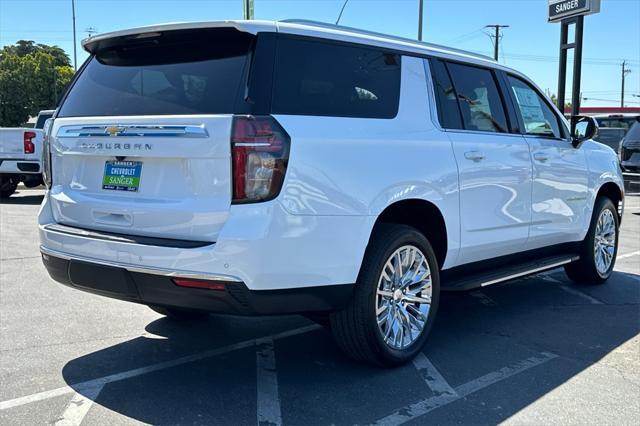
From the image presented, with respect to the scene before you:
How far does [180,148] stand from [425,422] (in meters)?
1.94

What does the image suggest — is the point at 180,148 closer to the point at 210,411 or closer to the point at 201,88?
the point at 201,88

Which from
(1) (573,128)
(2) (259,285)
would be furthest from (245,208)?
(1) (573,128)

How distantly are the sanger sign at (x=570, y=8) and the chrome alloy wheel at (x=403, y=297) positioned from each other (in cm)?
1211

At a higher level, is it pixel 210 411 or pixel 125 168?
pixel 125 168

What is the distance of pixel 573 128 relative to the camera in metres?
6.12

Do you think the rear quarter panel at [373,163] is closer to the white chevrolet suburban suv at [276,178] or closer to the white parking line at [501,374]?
the white chevrolet suburban suv at [276,178]

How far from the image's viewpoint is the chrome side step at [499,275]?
15.1 ft

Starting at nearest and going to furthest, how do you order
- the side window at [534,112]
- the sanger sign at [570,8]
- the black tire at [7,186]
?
1. the side window at [534,112]
2. the sanger sign at [570,8]
3. the black tire at [7,186]

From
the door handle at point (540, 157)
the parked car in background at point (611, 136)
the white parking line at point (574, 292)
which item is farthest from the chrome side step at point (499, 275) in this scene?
the parked car in background at point (611, 136)

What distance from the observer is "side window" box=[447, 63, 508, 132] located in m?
4.73

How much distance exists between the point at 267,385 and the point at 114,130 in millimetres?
1734

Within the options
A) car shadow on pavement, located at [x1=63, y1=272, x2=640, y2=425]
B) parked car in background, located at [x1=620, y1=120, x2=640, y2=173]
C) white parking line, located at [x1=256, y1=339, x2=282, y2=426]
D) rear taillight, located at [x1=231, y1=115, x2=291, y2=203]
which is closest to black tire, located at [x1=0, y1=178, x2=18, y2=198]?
car shadow on pavement, located at [x1=63, y1=272, x2=640, y2=425]

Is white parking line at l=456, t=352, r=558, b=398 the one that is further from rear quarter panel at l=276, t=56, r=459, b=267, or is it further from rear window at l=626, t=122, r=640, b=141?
rear window at l=626, t=122, r=640, b=141

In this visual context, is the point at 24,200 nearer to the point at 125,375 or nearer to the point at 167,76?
the point at 125,375
